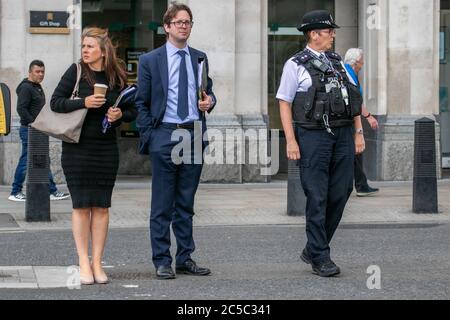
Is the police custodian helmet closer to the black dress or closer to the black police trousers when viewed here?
the black police trousers

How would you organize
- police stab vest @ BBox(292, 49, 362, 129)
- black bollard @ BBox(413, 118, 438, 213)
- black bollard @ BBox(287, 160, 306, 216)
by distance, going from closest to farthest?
police stab vest @ BBox(292, 49, 362, 129), black bollard @ BBox(287, 160, 306, 216), black bollard @ BBox(413, 118, 438, 213)

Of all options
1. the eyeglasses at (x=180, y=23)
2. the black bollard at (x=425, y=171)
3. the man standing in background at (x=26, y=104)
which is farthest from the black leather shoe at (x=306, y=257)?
the man standing in background at (x=26, y=104)

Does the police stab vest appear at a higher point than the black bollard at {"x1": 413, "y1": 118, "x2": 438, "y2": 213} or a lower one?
higher

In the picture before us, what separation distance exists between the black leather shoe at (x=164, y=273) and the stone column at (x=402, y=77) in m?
9.52

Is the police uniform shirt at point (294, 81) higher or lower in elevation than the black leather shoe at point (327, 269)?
higher

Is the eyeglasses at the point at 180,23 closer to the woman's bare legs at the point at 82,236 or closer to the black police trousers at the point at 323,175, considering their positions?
the black police trousers at the point at 323,175

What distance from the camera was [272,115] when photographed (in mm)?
18484

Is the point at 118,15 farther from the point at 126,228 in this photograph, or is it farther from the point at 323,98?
the point at 323,98

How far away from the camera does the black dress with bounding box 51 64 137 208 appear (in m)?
8.13

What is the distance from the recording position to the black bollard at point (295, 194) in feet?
42.6

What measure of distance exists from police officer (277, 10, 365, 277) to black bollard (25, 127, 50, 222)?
451cm

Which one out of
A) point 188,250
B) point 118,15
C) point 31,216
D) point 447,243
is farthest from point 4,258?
point 118,15

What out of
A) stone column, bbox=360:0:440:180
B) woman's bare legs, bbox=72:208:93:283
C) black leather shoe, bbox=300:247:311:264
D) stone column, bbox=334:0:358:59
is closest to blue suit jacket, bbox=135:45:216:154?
woman's bare legs, bbox=72:208:93:283

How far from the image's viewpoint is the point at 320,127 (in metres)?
8.48
